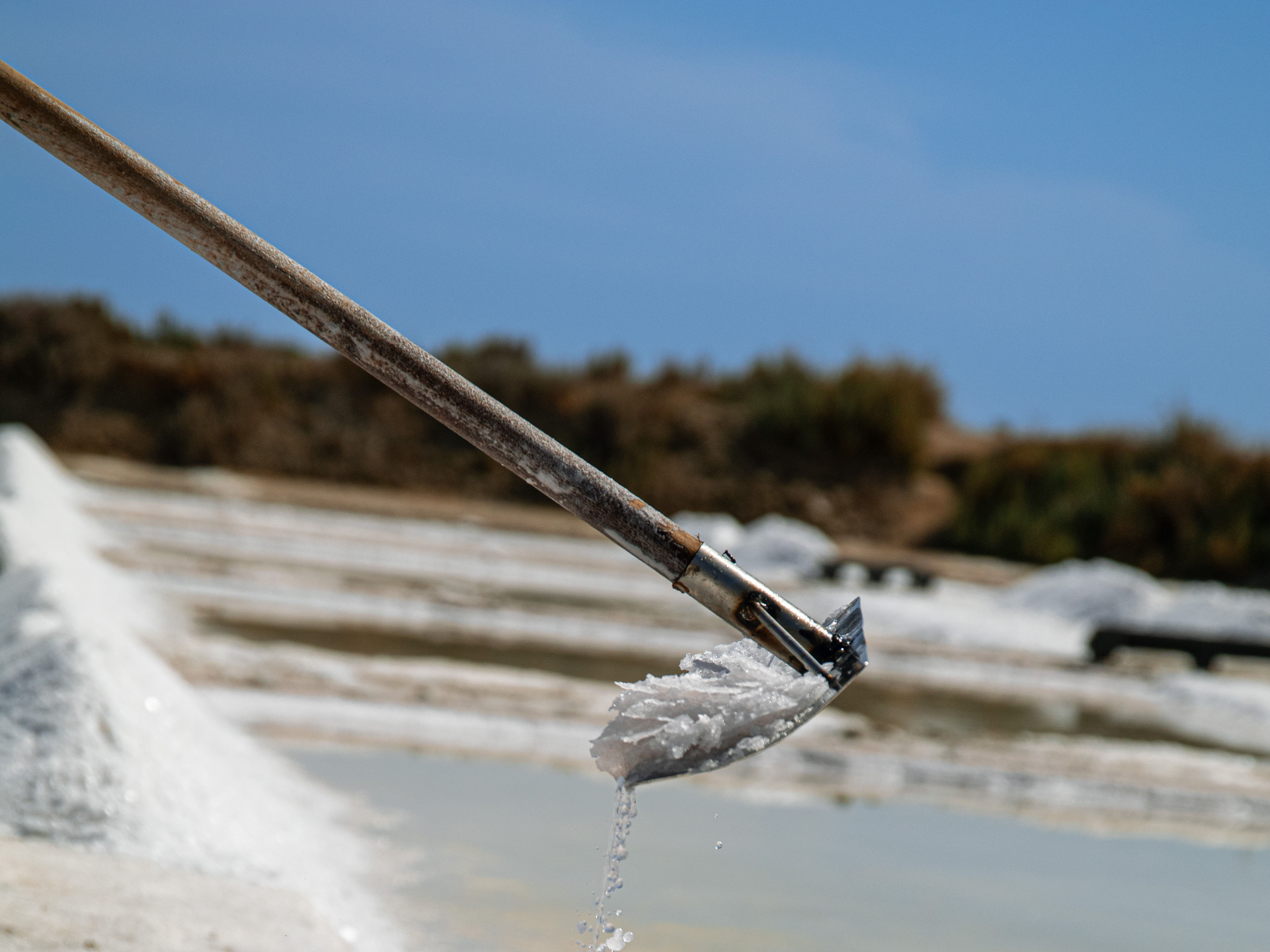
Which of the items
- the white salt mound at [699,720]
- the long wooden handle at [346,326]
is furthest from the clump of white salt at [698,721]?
the long wooden handle at [346,326]

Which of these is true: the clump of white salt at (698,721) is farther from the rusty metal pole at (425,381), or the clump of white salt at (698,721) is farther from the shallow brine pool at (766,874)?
the shallow brine pool at (766,874)

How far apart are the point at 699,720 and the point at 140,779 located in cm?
134

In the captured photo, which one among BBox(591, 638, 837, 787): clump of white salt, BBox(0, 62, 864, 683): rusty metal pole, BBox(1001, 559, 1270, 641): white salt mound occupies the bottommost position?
BBox(591, 638, 837, 787): clump of white salt

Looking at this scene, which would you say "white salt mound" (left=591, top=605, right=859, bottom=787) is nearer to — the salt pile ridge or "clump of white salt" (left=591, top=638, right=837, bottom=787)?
"clump of white salt" (left=591, top=638, right=837, bottom=787)

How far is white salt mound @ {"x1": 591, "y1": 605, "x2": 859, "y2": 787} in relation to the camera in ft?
5.23

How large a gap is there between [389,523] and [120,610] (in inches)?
315

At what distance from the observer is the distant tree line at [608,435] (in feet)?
58.7

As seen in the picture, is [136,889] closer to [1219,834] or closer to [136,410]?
[1219,834]

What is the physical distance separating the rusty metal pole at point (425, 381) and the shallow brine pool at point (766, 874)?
1.09 m

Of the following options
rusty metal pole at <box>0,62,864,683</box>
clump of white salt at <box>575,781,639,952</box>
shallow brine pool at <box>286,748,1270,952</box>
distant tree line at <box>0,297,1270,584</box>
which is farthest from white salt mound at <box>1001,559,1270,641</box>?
rusty metal pole at <box>0,62,864,683</box>

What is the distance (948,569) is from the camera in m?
12.9

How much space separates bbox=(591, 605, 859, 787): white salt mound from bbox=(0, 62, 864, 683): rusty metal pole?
5cm

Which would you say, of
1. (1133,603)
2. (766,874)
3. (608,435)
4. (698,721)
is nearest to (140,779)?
(698,721)

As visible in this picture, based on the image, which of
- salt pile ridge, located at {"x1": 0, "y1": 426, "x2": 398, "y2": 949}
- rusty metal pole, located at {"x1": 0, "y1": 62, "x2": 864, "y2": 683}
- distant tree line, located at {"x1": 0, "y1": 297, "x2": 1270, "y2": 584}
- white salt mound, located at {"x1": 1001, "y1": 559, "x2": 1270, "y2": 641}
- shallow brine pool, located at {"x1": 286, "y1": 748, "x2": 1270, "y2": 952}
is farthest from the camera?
distant tree line, located at {"x1": 0, "y1": 297, "x2": 1270, "y2": 584}
